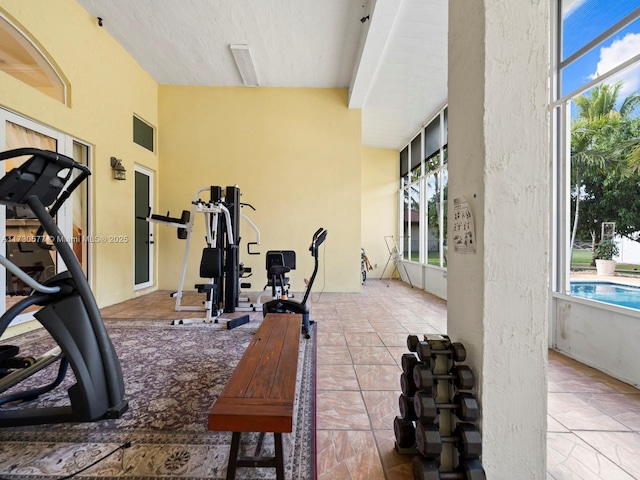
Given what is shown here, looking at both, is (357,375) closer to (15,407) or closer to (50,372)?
(15,407)

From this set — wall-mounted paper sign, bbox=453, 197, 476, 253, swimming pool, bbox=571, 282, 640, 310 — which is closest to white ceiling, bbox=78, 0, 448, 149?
wall-mounted paper sign, bbox=453, 197, 476, 253

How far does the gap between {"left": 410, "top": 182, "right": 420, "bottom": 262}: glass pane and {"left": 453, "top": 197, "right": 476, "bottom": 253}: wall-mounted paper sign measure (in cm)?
626

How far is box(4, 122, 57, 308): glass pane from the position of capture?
3270 mm

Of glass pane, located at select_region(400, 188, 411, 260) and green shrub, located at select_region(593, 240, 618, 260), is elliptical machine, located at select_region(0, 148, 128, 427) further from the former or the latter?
glass pane, located at select_region(400, 188, 411, 260)

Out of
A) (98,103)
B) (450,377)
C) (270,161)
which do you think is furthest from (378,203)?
(450,377)

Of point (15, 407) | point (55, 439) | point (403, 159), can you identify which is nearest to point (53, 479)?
point (55, 439)

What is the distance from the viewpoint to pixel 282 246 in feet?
20.4

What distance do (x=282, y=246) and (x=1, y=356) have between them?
174 inches

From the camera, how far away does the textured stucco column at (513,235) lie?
1.28 meters

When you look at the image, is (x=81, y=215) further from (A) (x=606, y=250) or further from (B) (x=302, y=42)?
(A) (x=606, y=250)

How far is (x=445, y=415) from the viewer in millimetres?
1345

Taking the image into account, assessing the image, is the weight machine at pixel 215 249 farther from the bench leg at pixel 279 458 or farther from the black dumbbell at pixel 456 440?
the black dumbbell at pixel 456 440

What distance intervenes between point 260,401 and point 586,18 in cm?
431

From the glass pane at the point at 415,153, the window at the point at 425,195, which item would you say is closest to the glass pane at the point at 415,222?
the window at the point at 425,195
